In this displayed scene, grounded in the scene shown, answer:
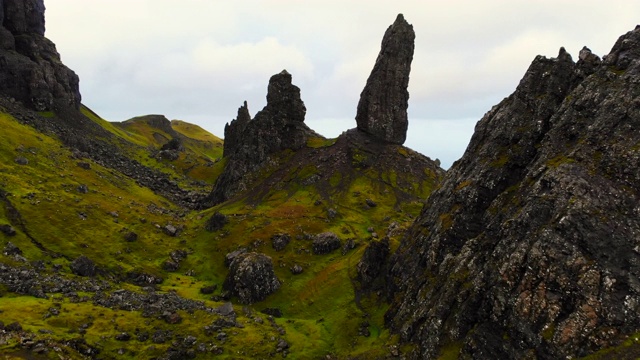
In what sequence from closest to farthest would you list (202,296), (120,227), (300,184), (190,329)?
(190,329) < (202,296) < (120,227) < (300,184)

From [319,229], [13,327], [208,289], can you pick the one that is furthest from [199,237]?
[13,327]

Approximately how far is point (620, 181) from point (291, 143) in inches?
5563

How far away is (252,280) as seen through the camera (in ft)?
329

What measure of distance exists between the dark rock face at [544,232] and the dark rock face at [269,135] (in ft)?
348

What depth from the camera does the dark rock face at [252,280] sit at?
99812 millimetres

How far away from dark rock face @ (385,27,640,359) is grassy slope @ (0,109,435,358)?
1719cm

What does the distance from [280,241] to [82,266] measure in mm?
49985

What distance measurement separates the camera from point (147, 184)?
614 feet

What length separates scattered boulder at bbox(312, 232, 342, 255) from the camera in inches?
4702

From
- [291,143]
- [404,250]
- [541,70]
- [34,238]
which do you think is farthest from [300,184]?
[541,70]

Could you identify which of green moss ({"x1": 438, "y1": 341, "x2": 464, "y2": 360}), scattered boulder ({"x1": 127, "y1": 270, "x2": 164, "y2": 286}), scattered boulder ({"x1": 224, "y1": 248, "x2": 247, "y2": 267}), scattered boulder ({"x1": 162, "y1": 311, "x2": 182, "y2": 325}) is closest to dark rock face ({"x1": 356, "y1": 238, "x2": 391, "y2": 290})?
Result: scattered boulder ({"x1": 224, "y1": 248, "x2": 247, "y2": 267})

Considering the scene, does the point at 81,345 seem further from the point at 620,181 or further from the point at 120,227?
the point at 620,181

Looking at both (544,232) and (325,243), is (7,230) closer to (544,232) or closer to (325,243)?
(325,243)

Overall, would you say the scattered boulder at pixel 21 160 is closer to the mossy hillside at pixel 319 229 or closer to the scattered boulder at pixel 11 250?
the scattered boulder at pixel 11 250
